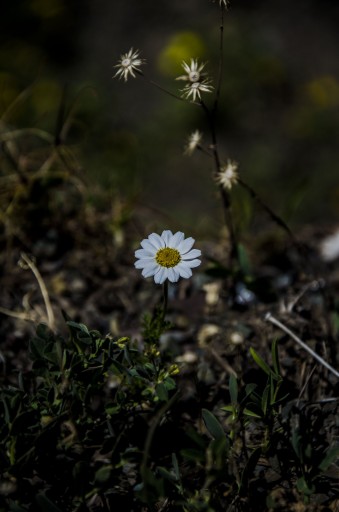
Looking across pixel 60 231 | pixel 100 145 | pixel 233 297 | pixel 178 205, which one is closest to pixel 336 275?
pixel 233 297

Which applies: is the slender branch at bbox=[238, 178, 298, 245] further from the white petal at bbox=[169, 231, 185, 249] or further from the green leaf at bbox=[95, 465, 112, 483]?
the green leaf at bbox=[95, 465, 112, 483]

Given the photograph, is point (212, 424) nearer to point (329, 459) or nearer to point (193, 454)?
point (193, 454)

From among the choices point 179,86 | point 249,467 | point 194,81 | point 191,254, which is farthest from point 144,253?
point 179,86

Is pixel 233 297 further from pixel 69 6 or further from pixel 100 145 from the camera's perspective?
pixel 69 6

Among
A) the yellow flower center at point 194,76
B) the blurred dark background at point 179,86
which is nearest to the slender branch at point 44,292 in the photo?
the yellow flower center at point 194,76

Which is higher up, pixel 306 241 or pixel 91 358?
pixel 306 241

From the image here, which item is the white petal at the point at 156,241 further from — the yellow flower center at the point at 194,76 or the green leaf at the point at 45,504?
the green leaf at the point at 45,504
